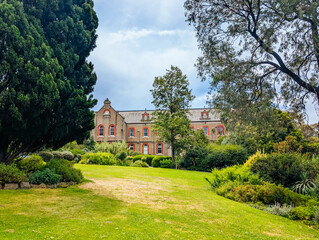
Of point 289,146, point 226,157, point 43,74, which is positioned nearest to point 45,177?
point 43,74

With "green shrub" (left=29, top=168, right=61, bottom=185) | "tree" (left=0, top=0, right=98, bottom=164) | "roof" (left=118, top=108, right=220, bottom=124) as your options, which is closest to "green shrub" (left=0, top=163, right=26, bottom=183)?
"green shrub" (left=29, top=168, right=61, bottom=185)

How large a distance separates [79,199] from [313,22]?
396 inches

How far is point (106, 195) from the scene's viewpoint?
816 cm

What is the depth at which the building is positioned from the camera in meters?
41.2

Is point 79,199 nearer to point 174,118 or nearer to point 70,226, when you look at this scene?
point 70,226

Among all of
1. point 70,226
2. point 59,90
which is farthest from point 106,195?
point 59,90

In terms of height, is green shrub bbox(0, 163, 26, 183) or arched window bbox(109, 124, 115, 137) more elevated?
arched window bbox(109, 124, 115, 137)

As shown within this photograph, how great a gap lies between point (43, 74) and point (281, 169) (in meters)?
11.5

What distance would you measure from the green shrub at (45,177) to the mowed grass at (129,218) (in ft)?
2.20

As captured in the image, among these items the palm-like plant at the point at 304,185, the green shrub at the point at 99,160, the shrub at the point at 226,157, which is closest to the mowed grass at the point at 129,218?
the palm-like plant at the point at 304,185

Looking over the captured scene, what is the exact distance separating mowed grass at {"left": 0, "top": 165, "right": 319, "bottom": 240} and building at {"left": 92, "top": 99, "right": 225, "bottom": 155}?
1304 inches

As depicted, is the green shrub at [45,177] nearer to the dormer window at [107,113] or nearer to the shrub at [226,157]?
the shrub at [226,157]

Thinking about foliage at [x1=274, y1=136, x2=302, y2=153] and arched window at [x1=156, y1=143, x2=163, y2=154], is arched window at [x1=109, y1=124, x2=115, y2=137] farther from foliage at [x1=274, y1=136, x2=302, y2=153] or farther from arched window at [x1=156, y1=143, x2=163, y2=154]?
foliage at [x1=274, y1=136, x2=302, y2=153]

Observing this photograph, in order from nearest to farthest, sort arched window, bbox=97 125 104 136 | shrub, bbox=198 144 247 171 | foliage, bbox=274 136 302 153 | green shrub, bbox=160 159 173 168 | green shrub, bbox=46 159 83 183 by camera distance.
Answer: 1. green shrub, bbox=46 159 83 183
2. foliage, bbox=274 136 302 153
3. shrub, bbox=198 144 247 171
4. green shrub, bbox=160 159 173 168
5. arched window, bbox=97 125 104 136
